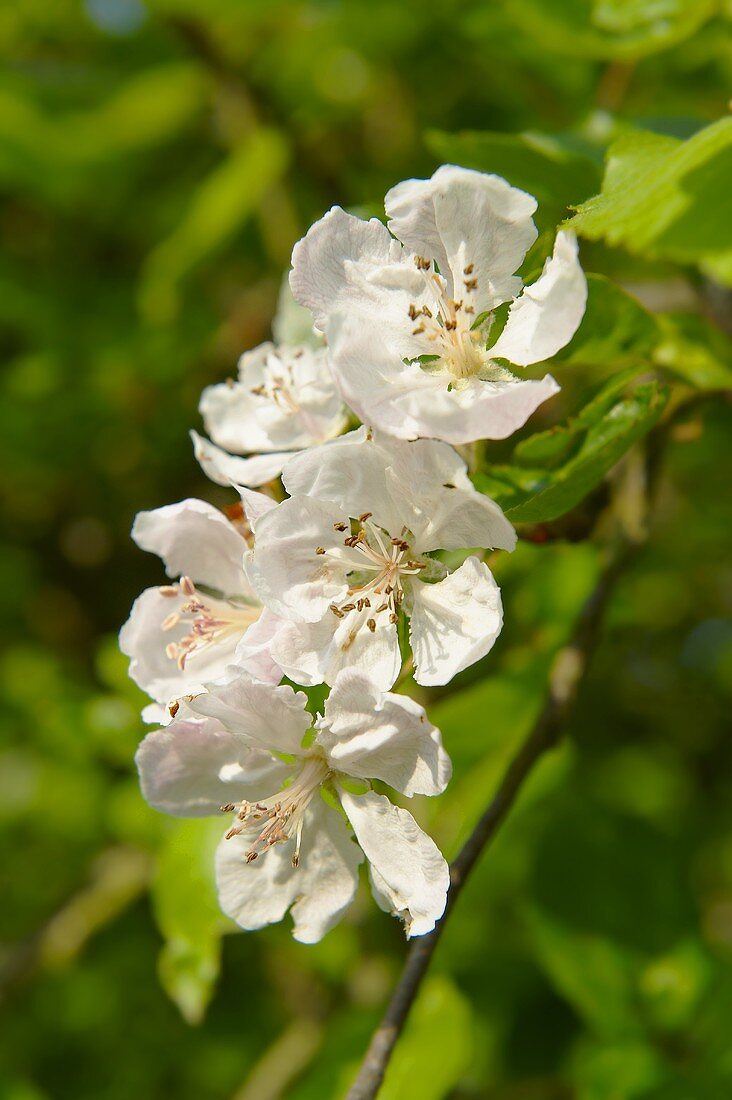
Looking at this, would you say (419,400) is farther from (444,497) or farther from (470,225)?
(470,225)

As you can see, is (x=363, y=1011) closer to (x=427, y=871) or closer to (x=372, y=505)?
(x=427, y=871)

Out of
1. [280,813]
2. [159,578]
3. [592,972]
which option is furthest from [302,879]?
[159,578]

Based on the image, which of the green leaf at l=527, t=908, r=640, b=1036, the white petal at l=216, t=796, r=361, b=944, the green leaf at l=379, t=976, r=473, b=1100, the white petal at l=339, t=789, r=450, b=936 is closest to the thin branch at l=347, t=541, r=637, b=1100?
the white petal at l=339, t=789, r=450, b=936

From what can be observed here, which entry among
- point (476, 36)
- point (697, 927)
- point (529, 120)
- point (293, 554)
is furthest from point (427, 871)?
point (529, 120)

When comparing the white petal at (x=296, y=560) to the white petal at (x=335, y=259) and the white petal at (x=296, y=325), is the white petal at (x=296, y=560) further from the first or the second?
the white petal at (x=296, y=325)

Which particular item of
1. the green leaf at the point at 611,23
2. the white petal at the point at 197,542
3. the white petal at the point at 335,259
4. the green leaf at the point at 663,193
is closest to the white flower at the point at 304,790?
the white petal at the point at 197,542
